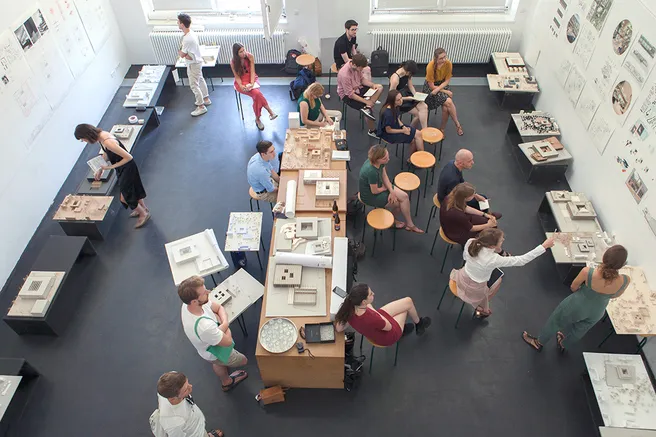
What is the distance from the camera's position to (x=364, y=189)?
605cm

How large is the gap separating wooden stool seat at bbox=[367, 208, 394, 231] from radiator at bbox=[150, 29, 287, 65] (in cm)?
500

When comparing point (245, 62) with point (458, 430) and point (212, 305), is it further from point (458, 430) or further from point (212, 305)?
point (458, 430)

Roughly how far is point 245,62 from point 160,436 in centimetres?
615

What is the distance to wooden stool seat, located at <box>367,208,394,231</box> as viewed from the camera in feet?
19.2

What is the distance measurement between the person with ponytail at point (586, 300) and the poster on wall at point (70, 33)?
8.14 metres

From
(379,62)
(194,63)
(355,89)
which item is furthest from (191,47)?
(379,62)

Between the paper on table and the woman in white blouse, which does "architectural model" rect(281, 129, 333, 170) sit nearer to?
the woman in white blouse

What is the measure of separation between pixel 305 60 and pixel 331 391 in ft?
20.4

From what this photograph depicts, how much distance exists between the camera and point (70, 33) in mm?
7723

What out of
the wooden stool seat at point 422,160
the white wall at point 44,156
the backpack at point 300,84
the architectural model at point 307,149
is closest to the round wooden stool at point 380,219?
the architectural model at point 307,149

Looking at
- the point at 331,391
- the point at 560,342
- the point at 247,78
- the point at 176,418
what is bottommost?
the point at 331,391

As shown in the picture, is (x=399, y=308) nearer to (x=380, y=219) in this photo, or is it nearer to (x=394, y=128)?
(x=380, y=219)

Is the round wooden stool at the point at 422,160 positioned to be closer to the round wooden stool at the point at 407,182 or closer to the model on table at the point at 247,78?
the round wooden stool at the point at 407,182

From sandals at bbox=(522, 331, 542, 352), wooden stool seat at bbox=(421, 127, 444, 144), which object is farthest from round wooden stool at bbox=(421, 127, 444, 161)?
sandals at bbox=(522, 331, 542, 352)
